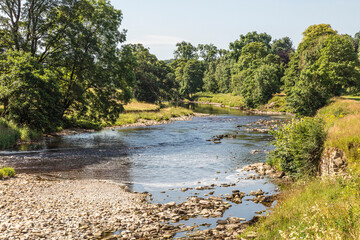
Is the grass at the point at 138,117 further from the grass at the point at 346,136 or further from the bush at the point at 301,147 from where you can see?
the grass at the point at 346,136

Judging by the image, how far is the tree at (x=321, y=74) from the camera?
54406mm

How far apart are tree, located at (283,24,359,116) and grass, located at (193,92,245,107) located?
22771mm

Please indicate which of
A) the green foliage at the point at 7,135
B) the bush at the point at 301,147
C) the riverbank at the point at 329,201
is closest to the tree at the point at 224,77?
the green foliage at the point at 7,135

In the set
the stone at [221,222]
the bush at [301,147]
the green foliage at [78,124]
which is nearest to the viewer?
the stone at [221,222]

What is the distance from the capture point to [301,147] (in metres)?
18.6

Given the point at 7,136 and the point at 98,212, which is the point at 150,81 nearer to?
the point at 7,136

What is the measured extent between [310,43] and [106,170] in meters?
75.3

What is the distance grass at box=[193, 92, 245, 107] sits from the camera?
96.4 metres

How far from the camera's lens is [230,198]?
645 inches

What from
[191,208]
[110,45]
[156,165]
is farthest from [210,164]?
[110,45]

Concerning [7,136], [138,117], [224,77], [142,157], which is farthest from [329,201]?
[224,77]

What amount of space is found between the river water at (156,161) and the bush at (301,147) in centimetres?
193

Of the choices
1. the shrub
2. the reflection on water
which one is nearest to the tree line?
the shrub

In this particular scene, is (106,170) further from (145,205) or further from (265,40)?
(265,40)
